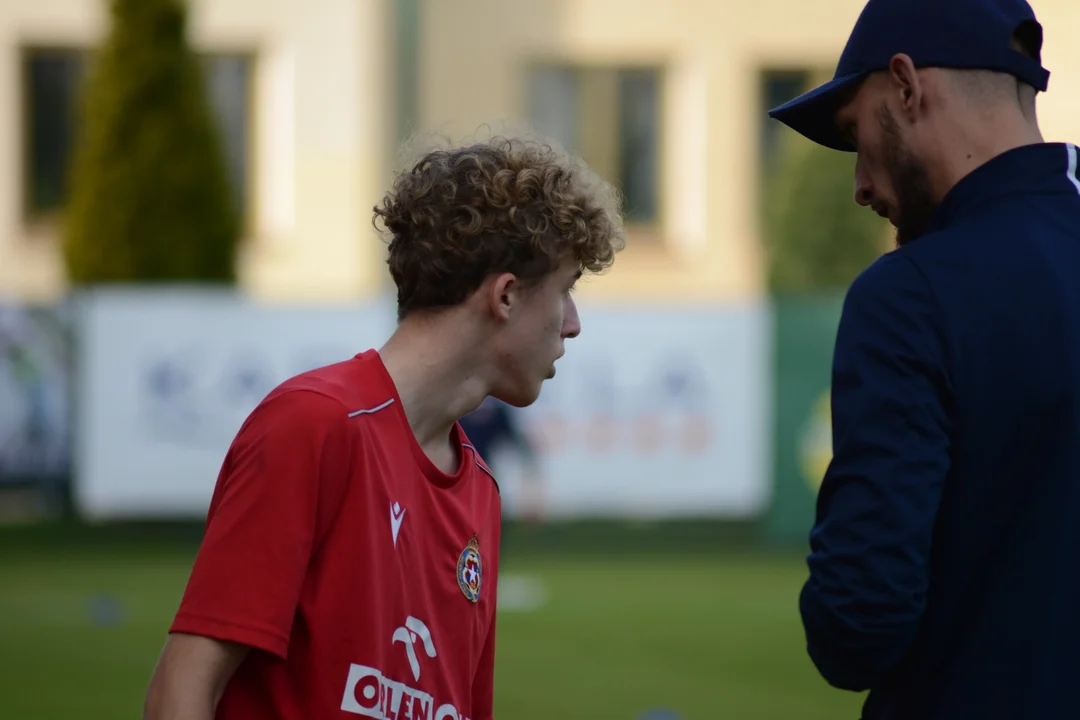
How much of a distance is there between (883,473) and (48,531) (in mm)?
13285

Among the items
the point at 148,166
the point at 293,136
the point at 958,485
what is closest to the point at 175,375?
the point at 148,166

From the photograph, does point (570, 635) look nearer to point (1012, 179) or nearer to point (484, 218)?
point (484, 218)

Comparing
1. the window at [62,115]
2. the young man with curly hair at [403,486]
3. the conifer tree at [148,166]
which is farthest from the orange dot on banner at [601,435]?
the young man with curly hair at [403,486]

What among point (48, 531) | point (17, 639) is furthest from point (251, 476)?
point (48, 531)

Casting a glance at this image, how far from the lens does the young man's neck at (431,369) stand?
2.43 metres

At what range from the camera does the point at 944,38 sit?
2.18 meters

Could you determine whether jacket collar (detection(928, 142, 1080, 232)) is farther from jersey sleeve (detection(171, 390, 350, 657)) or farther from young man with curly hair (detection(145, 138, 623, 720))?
jersey sleeve (detection(171, 390, 350, 657))

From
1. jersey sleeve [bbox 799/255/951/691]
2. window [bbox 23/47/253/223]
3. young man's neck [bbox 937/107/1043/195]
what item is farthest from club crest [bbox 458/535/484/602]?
window [bbox 23/47/253/223]

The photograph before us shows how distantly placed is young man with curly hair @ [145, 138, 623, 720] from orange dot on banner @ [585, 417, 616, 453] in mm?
11187

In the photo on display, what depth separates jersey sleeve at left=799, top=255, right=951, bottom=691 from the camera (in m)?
2.00

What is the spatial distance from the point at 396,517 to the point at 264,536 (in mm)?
244

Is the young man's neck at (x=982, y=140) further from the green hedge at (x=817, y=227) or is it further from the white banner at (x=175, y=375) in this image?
the green hedge at (x=817, y=227)

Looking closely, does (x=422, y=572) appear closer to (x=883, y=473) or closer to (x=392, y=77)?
(x=883, y=473)

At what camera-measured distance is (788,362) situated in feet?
46.3
